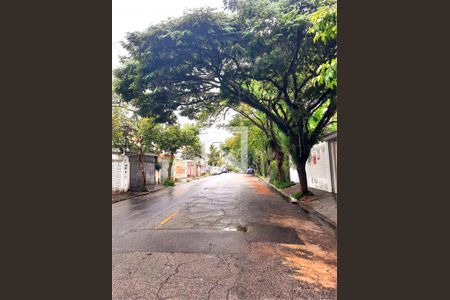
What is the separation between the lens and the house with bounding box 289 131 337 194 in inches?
508

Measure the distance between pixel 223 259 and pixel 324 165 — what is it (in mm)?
11294

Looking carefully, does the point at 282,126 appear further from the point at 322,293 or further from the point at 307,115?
the point at 322,293

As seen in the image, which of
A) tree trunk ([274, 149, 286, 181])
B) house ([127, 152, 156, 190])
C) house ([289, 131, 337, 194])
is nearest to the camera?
house ([289, 131, 337, 194])

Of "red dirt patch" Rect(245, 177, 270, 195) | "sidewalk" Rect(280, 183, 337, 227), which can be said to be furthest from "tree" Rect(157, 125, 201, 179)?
"sidewalk" Rect(280, 183, 337, 227)

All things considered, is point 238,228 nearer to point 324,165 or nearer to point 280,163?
point 324,165

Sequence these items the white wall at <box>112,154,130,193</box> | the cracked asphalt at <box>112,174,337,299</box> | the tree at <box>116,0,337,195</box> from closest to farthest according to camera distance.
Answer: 1. the cracked asphalt at <box>112,174,337,299</box>
2. the tree at <box>116,0,337,195</box>
3. the white wall at <box>112,154,130,193</box>

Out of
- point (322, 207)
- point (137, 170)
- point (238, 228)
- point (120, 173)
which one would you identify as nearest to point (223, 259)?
point (238, 228)

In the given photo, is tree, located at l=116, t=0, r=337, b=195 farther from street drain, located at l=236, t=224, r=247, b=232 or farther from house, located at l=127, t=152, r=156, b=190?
house, located at l=127, t=152, r=156, b=190

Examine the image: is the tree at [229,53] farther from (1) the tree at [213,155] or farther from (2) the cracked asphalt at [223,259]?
(1) the tree at [213,155]

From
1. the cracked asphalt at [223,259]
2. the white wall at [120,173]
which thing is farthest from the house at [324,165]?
the white wall at [120,173]

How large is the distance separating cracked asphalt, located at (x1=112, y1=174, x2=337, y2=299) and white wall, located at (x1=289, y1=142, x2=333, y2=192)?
6817 mm

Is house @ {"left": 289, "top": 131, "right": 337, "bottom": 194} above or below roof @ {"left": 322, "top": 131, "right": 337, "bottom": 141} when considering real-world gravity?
below

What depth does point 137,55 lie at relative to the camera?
915 centimetres

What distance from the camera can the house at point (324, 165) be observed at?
1289 centimetres
